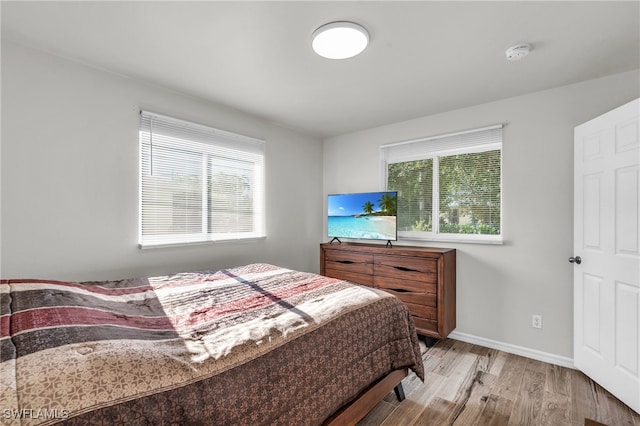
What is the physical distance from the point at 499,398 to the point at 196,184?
3.08 meters

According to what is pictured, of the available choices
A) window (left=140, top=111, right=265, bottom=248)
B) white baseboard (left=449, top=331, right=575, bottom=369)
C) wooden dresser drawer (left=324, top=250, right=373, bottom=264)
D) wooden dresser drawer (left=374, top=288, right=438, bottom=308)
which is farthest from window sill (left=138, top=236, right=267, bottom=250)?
white baseboard (left=449, top=331, right=575, bottom=369)

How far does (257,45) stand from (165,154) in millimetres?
1353

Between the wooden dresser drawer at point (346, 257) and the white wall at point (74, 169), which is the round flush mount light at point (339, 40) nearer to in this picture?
the white wall at point (74, 169)

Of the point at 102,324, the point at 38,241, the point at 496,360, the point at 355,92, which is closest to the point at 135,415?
the point at 102,324

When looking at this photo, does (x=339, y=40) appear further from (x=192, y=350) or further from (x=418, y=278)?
(x=418, y=278)

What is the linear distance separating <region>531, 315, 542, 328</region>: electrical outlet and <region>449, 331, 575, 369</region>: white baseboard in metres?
0.22

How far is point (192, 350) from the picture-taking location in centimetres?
112

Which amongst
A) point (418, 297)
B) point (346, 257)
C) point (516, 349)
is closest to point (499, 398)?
point (516, 349)

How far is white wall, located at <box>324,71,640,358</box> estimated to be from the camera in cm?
253

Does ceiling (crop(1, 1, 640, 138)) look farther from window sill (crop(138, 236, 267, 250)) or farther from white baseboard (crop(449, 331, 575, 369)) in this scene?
white baseboard (crop(449, 331, 575, 369))

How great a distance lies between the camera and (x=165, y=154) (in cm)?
267

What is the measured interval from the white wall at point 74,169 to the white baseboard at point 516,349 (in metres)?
2.77

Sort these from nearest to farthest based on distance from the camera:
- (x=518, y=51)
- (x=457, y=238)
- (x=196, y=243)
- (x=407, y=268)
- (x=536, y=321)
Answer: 1. (x=518, y=51)
2. (x=536, y=321)
3. (x=196, y=243)
4. (x=407, y=268)
5. (x=457, y=238)

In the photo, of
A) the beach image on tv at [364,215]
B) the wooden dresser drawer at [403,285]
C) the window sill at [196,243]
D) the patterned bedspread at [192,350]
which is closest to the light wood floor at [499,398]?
the patterned bedspread at [192,350]
